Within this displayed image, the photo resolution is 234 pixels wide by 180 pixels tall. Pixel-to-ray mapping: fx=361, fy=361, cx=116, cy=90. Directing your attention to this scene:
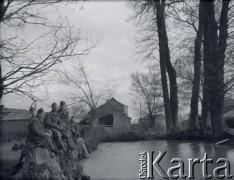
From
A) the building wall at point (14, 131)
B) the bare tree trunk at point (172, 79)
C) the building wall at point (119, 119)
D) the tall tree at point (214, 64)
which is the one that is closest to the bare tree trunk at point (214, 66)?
the tall tree at point (214, 64)

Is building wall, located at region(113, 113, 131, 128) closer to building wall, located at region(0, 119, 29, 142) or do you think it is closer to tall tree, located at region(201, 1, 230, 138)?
building wall, located at region(0, 119, 29, 142)

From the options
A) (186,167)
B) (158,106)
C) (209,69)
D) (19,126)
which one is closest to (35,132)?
(186,167)

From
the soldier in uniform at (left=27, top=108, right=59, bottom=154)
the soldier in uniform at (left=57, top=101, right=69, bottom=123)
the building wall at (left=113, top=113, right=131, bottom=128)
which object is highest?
the building wall at (left=113, top=113, right=131, bottom=128)

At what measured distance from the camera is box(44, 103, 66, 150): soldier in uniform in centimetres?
1389

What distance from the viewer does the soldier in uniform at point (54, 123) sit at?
13891mm

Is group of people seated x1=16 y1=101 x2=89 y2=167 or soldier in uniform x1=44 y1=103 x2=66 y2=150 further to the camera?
soldier in uniform x1=44 y1=103 x2=66 y2=150

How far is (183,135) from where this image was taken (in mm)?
23812

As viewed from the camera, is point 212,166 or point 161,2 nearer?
point 212,166

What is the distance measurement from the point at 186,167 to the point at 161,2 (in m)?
16.8

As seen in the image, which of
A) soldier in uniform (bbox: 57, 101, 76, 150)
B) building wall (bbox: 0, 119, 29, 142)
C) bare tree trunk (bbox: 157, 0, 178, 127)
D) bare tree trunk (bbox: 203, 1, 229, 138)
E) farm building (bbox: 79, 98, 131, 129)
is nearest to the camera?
soldier in uniform (bbox: 57, 101, 76, 150)

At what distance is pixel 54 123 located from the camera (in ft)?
47.7

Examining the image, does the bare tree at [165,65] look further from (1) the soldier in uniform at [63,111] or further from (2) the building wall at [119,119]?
(2) the building wall at [119,119]

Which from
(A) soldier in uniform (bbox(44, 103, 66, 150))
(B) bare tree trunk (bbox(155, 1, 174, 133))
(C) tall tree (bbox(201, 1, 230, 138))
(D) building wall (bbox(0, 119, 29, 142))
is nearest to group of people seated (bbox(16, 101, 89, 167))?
(A) soldier in uniform (bbox(44, 103, 66, 150))

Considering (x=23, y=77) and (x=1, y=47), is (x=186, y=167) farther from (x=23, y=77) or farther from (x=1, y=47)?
(x=1, y=47)
